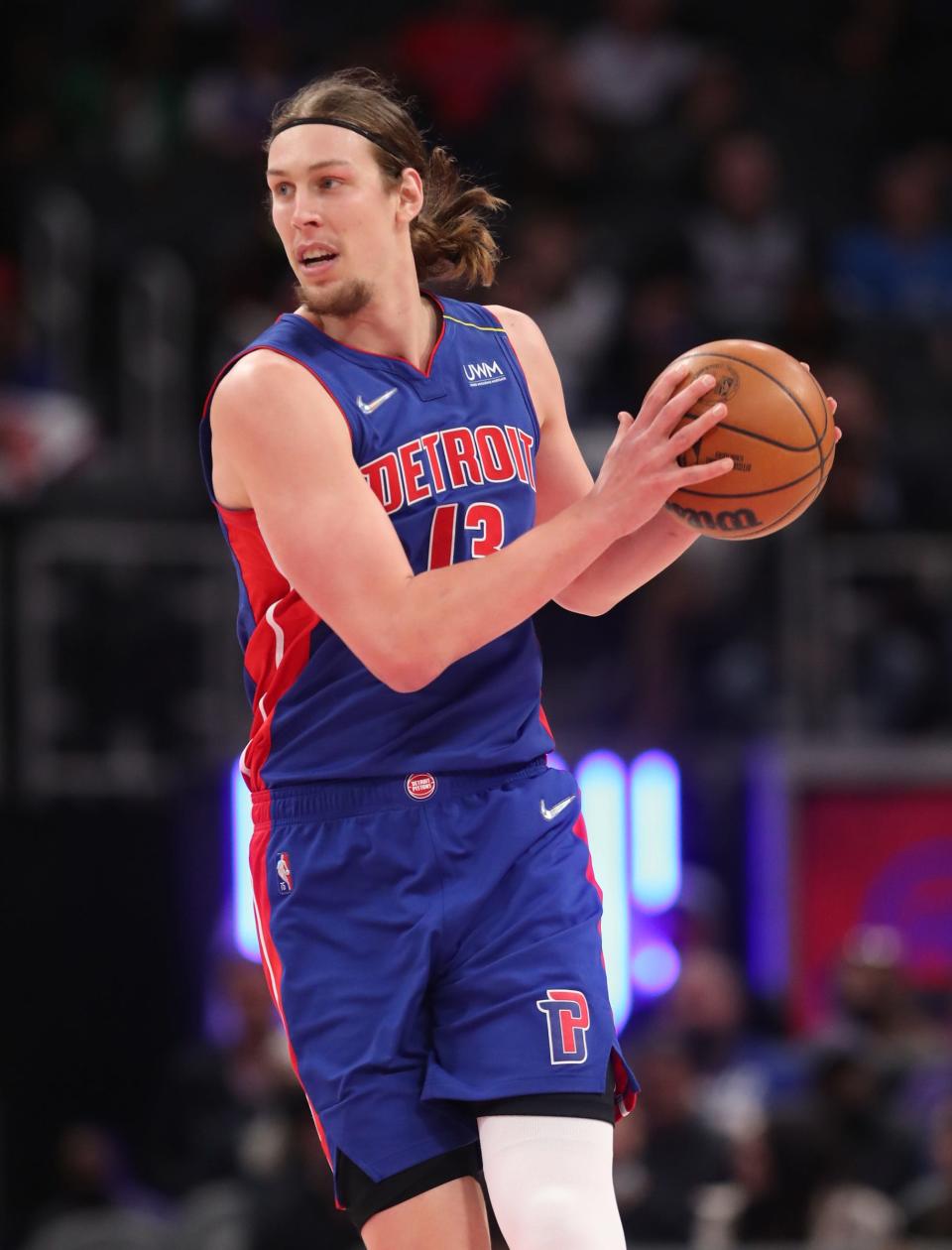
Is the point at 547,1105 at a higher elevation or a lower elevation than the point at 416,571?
lower

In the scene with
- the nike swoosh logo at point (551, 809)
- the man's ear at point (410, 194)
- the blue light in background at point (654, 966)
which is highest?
the man's ear at point (410, 194)

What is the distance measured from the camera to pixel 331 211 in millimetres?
3715

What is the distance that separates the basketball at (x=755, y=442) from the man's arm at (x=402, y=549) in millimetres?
63

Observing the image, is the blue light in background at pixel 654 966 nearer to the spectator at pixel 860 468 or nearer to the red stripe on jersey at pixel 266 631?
the spectator at pixel 860 468

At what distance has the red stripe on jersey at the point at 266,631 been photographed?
12.3ft

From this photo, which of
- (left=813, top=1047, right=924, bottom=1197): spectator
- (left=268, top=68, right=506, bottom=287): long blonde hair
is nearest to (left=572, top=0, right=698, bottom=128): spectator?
(left=813, top=1047, right=924, bottom=1197): spectator

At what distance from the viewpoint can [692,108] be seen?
1321cm

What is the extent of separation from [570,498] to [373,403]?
23.3 inches

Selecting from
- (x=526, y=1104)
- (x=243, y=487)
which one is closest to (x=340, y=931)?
(x=526, y=1104)

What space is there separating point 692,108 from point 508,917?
33.9 feet

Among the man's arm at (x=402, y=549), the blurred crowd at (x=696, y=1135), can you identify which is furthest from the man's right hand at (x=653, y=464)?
the blurred crowd at (x=696, y=1135)

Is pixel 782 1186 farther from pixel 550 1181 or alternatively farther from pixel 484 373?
pixel 484 373

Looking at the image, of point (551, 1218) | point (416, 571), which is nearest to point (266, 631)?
point (416, 571)

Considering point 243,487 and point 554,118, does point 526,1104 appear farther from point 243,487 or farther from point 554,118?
point 554,118
